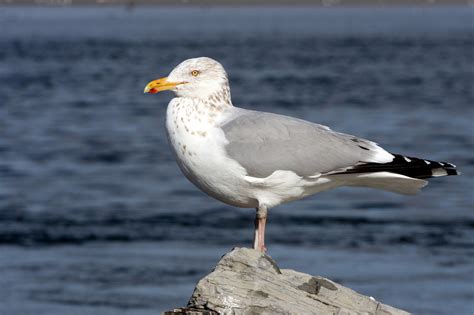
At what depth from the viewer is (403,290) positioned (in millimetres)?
13766

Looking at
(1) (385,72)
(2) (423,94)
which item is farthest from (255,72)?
(2) (423,94)

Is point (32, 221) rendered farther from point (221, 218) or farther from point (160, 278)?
point (160, 278)

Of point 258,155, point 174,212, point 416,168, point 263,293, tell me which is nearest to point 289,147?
point 258,155

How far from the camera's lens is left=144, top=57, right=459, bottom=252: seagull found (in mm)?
7316

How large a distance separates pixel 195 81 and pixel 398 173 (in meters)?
1.54

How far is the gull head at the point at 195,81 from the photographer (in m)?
7.56

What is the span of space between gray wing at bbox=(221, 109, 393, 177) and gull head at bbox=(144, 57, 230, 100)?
0.25 metres

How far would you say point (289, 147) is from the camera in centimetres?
759

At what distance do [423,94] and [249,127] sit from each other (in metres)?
33.0

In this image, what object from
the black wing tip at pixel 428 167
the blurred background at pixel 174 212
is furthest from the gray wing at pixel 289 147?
the blurred background at pixel 174 212

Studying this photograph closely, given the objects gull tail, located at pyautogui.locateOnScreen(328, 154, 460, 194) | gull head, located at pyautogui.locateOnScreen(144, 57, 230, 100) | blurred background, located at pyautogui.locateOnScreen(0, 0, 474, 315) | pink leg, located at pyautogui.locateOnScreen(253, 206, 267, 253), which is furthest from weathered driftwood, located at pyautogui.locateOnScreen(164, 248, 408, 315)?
blurred background, located at pyautogui.locateOnScreen(0, 0, 474, 315)

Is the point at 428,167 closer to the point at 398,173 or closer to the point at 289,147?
the point at 398,173

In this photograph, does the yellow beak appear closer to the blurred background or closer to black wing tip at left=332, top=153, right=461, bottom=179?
black wing tip at left=332, top=153, right=461, bottom=179

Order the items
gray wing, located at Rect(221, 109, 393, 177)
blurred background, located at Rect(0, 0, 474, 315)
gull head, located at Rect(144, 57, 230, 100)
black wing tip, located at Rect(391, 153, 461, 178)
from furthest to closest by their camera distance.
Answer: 1. blurred background, located at Rect(0, 0, 474, 315)
2. gull head, located at Rect(144, 57, 230, 100)
3. gray wing, located at Rect(221, 109, 393, 177)
4. black wing tip, located at Rect(391, 153, 461, 178)
